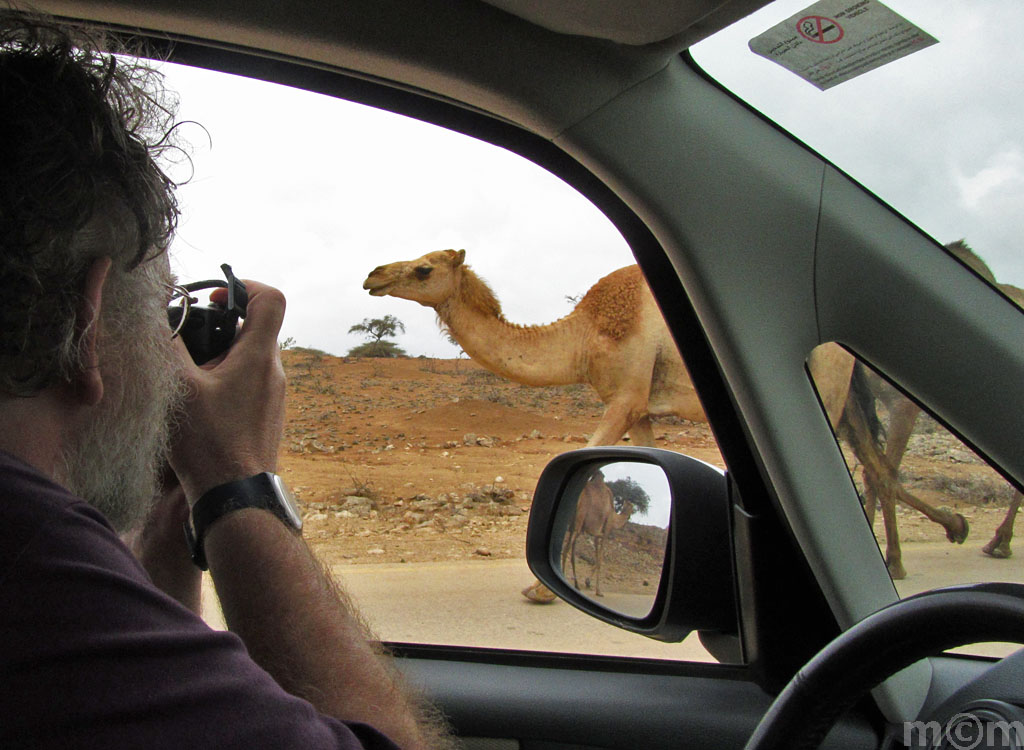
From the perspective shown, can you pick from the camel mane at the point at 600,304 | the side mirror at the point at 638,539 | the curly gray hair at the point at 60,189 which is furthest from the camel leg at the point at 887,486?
the camel mane at the point at 600,304

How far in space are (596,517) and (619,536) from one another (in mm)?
71

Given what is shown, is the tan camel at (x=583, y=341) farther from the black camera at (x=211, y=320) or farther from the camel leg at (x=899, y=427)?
the black camera at (x=211, y=320)

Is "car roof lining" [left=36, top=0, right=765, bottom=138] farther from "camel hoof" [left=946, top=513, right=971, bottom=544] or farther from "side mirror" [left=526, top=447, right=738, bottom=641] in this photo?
"camel hoof" [left=946, top=513, right=971, bottom=544]

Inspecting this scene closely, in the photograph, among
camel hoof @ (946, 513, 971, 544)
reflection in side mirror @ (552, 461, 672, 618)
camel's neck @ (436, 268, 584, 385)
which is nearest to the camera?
camel hoof @ (946, 513, 971, 544)

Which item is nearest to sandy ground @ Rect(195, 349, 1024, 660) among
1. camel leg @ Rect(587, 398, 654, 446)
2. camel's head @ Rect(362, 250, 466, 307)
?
camel leg @ Rect(587, 398, 654, 446)

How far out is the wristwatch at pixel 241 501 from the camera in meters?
1.14

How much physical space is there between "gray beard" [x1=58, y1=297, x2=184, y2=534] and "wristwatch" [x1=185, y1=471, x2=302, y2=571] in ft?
0.37

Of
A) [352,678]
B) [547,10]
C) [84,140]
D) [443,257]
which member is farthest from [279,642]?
[443,257]

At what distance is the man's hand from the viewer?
1181mm

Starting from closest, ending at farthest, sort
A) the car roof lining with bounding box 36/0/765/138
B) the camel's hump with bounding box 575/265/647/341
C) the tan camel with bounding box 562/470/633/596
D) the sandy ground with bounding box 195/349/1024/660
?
1. the car roof lining with bounding box 36/0/765/138
2. the tan camel with bounding box 562/470/633/596
3. the sandy ground with bounding box 195/349/1024/660
4. the camel's hump with bounding box 575/265/647/341

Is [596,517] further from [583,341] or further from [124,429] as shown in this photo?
[583,341]

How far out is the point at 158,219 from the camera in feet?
3.28

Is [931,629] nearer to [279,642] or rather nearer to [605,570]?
[279,642]

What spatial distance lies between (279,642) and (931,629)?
74cm
